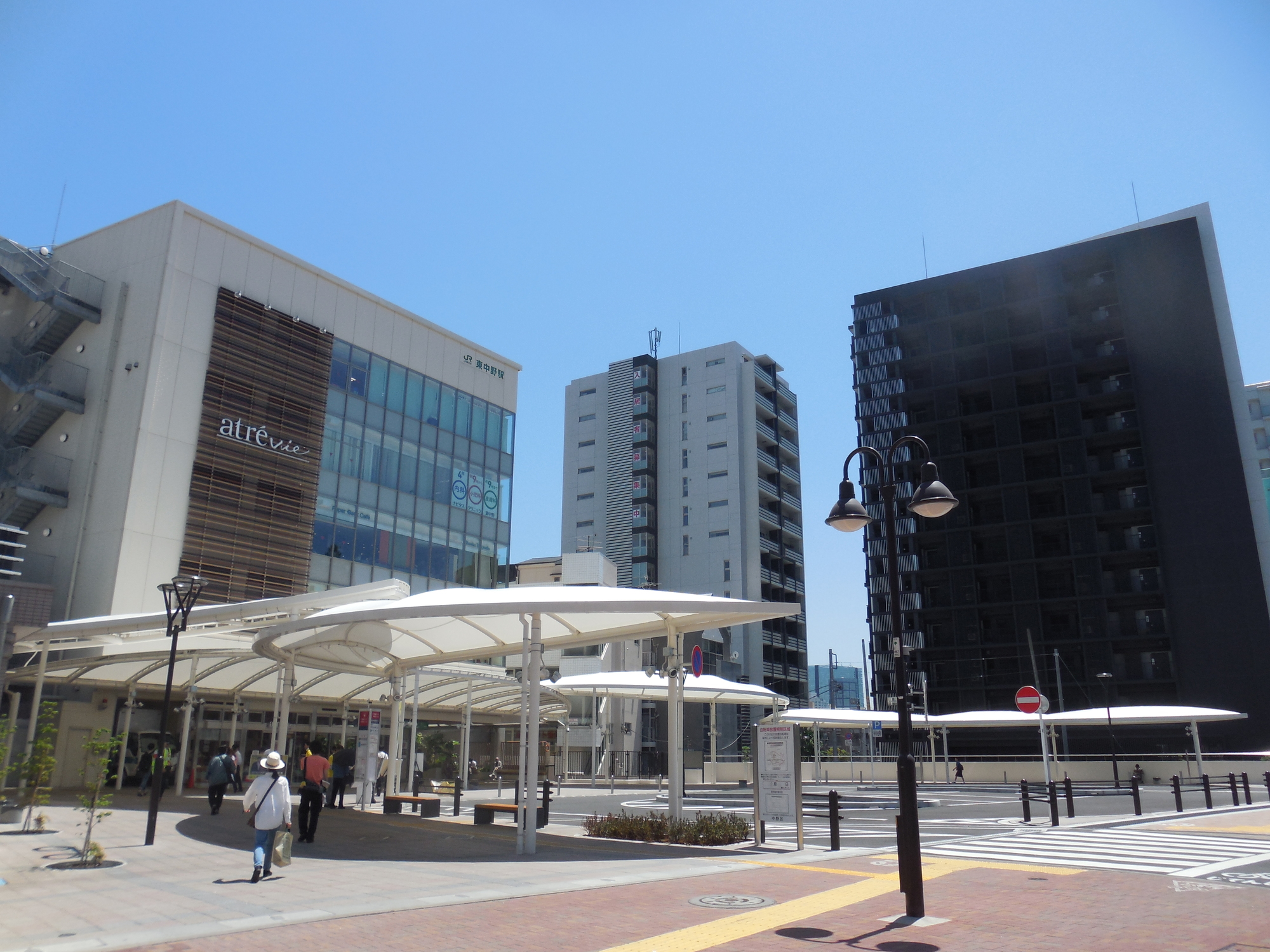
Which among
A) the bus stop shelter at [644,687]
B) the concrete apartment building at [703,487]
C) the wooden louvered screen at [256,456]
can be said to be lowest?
the bus stop shelter at [644,687]

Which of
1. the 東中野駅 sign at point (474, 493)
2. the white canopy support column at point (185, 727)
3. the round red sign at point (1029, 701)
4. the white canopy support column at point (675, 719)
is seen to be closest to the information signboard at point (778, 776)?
the white canopy support column at point (675, 719)

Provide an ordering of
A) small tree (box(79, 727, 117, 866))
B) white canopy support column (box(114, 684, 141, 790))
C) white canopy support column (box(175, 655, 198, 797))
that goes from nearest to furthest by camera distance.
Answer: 1. small tree (box(79, 727, 117, 866))
2. white canopy support column (box(175, 655, 198, 797))
3. white canopy support column (box(114, 684, 141, 790))

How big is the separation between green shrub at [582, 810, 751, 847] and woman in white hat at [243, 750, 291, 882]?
6.76 metres

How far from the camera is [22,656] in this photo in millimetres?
25516

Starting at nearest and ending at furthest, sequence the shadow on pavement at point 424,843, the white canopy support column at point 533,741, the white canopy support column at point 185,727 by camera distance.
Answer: the shadow on pavement at point 424,843 → the white canopy support column at point 533,741 → the white canopy support column at point 185,727

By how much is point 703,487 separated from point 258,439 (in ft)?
162

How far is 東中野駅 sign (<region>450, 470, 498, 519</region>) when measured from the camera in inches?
1800

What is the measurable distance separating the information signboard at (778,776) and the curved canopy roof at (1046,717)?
53.4 feet

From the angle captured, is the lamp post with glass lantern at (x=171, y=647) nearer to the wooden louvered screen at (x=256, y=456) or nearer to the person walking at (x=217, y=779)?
the person walking at (x=217, y=779)

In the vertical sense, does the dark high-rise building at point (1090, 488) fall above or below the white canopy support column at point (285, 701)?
above

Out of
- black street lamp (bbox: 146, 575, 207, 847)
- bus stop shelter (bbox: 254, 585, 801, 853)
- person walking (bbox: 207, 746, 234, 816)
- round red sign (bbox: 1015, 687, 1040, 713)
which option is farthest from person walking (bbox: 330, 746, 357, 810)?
round red sign (bbox: 1015, 687, 1040, 713)

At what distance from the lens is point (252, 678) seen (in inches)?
1156

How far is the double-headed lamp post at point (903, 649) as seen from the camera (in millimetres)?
9312

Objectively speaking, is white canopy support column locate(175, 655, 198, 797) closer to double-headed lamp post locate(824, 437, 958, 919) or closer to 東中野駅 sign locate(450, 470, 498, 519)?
東中野駅 sign locate(450, 470, 498, 519)
